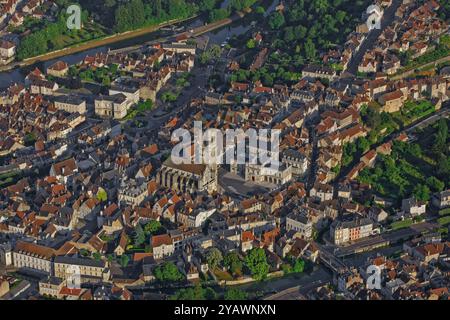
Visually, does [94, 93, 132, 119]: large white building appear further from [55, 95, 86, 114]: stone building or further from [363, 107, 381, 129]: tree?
[363, 107, 381, 129]: tree

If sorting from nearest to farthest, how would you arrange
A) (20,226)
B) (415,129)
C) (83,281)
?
(83,281)
(20,226)
(415,129)

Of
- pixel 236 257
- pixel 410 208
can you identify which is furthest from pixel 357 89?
pixel 236 257

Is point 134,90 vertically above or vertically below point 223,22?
below

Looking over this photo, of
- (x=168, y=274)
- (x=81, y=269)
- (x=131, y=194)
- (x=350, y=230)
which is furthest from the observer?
(x=131, y=194)

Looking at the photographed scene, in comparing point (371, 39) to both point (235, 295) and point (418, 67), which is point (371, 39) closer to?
point (418, 67)

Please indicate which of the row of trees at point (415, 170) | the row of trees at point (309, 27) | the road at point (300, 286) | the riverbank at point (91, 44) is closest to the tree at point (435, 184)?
the row of trees at point (415, 170)

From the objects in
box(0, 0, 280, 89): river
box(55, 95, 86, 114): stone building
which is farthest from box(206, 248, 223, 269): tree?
box(0, 0, 280, 89): river

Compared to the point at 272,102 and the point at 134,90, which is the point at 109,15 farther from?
the point at 272,102

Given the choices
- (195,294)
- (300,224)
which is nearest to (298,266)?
(300,224)
